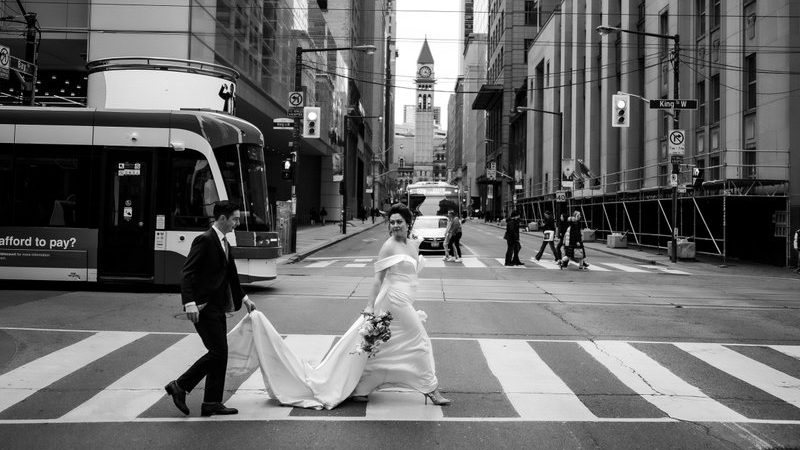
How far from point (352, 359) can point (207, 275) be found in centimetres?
144


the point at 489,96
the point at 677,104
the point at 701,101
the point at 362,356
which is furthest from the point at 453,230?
the point at 489,96

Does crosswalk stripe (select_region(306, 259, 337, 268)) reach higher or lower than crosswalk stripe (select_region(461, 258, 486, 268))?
lower

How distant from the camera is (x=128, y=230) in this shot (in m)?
13.3

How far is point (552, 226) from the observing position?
95.1 feet

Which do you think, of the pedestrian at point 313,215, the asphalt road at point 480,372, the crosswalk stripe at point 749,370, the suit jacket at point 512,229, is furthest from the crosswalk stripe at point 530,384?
the pedestrian at point 313,215

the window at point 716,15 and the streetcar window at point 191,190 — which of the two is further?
the window at point 716,15

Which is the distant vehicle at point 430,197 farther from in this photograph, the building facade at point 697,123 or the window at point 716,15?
the window at point 716,15

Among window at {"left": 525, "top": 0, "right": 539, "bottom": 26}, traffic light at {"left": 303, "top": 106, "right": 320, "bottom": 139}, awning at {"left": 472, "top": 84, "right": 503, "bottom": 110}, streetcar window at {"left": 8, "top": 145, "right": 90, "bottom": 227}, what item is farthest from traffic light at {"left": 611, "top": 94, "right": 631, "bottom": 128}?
window at {"left": 525, "top": 0, "right": 539, "bottom": 26}

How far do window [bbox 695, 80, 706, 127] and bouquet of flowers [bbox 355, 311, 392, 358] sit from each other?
29251 millimetres

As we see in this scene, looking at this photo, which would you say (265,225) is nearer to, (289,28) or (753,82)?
(753,82)

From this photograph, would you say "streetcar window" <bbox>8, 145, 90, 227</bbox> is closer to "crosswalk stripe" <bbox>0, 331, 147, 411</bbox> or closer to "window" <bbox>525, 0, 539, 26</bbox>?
"crosswalk stripe" <bbox>0, 331, 147, 411</bbox>

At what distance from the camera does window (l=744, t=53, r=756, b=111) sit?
26.0 m

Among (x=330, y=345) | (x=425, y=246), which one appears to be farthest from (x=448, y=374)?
(x=425, y=246)

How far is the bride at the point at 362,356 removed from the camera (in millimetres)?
5934
